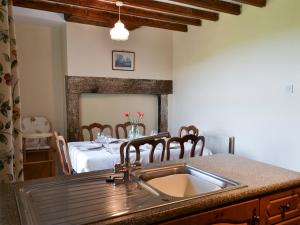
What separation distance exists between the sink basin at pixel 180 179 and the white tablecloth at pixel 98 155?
3.29 ft

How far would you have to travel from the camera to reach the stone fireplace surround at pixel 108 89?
4.12 metres

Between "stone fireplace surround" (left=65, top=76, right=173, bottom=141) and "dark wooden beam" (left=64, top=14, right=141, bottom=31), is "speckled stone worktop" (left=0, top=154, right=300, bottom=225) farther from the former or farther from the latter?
"dark wooden beam" (left=64, top=14, right=141, bottom=31)

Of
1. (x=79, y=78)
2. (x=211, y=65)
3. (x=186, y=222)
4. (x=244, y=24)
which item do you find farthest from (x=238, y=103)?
(x=186, y=222)

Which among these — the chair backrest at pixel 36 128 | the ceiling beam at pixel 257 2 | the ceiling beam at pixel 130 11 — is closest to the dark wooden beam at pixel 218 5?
the ceiling beam at pixel 257 2

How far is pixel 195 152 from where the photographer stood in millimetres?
3074

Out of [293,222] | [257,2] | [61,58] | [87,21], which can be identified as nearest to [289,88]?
[257,2]

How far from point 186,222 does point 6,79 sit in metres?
1.10

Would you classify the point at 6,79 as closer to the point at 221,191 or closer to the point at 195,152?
the point at 221,191

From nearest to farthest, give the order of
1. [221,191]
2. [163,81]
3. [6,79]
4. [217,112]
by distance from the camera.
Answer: [221,191], [6,79], [217,112], [163,81]

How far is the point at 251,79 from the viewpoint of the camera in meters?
3.34

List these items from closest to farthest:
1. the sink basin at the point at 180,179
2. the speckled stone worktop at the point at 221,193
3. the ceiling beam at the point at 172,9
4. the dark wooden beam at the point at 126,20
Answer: the speckled stone worktop at the point at 221,193 < the sink basin at the point at 180,179 < the ceiling beam at the point at 172,9 < the dark wooden beam at the point at 126,20

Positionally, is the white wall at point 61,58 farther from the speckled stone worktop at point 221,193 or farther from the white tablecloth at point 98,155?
the speckled stone worktop at point 221,193

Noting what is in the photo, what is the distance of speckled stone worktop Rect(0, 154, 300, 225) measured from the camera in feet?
3.12

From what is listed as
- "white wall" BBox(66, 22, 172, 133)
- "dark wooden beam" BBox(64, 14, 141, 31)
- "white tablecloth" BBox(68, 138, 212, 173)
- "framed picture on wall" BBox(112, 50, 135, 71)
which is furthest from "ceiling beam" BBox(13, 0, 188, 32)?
"white tablecloth" BBox(68, 138, 212, 173)
